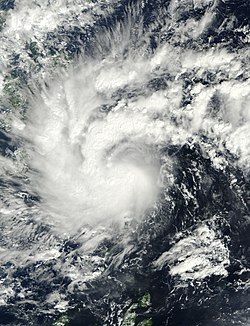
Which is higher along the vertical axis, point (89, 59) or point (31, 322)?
point (89, 59)

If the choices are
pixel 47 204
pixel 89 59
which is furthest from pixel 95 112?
pixel 47 204

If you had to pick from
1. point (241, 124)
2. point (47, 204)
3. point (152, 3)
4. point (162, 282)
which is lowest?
point (162, 282)

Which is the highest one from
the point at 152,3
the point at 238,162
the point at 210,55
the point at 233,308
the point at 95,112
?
the point at 152,3

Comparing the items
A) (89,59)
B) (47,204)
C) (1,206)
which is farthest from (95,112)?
(1,206)

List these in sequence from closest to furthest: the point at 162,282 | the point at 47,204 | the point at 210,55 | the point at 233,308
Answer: the point at 233,308
the point at 162,282
the point at 210,55
the point at 47,204

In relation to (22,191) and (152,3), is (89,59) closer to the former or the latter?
(152,3)

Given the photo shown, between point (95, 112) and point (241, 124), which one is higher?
point (95, 112)

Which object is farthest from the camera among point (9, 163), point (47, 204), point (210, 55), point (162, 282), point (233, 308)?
point (9, 163)

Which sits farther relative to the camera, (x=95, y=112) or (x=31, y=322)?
(x=95, y=112)

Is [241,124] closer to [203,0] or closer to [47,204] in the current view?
[203,0]
